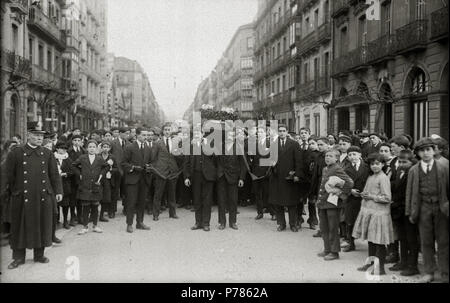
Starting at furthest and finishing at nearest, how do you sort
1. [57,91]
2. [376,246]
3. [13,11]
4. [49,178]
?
1. [57,91]
2. [13,11]
3. [49,178]
4. [376,246]

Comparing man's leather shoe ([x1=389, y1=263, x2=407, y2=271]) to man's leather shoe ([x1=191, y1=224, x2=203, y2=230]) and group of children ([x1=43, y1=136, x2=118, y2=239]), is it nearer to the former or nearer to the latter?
man's leather shoe ([x1=191, y1=224, x2=203, y2=230])

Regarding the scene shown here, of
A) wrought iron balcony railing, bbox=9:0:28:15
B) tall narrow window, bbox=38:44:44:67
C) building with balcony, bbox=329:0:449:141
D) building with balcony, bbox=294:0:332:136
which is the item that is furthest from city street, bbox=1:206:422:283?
tall narrow window, bbox=38:44:44:67

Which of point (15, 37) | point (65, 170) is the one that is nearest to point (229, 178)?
point (65, 170)

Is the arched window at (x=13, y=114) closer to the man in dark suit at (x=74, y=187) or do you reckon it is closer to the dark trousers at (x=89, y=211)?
the man in dark suit at (x=74, y=187)

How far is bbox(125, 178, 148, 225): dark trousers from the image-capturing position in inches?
323

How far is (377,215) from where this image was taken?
5.71 metres

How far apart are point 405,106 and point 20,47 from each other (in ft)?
57.8

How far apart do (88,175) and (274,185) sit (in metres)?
3.40

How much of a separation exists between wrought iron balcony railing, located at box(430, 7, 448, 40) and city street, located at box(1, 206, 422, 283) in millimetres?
8800

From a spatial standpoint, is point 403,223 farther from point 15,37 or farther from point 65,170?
point 15,37

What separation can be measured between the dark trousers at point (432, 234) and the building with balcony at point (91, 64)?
29672 millimetres
